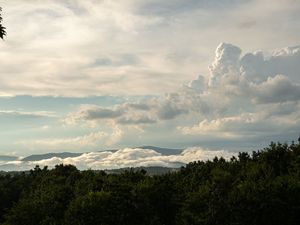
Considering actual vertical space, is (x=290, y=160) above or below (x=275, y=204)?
above

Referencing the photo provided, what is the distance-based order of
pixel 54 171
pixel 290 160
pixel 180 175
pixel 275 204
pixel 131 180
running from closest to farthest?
pixel 275 204 → pixel 290 160 → pixel 131 180 → pixel 180 175 → pixel 54 171

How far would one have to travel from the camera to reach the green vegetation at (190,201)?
234 ft

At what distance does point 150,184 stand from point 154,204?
3884 mm

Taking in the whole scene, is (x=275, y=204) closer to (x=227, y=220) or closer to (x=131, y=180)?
(x=227, y=220)

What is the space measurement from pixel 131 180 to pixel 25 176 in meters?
69.9

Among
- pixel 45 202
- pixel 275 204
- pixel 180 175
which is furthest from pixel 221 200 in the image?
pixel 180 175

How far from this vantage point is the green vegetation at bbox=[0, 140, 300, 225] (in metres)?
71.2

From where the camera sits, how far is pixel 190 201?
77812mm

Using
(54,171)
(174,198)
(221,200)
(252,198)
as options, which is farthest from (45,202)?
(54,171)

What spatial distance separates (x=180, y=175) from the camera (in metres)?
123

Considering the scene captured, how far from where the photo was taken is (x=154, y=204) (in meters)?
88.3

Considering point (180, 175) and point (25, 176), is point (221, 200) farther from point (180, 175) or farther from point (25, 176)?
point (25, 176)

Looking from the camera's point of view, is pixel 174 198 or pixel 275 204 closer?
pixel 275 204

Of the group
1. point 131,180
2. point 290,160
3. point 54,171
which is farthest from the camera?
point 54,171
